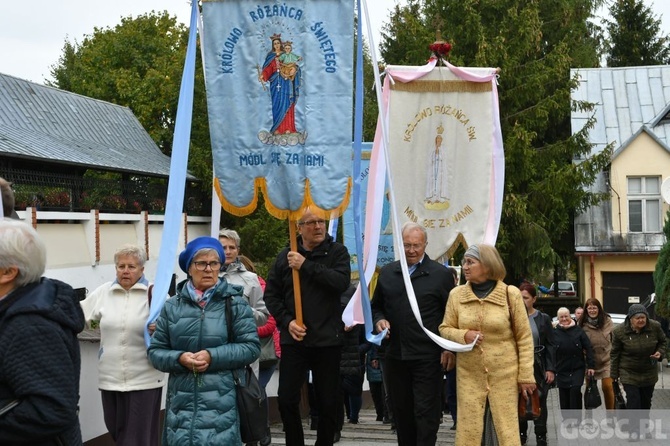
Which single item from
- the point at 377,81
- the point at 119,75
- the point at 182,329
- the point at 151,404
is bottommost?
the point at 151,404

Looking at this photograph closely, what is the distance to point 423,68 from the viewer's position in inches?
511

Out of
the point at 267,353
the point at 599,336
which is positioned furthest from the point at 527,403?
the point at 599,336

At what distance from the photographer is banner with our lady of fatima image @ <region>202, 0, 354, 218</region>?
868cm

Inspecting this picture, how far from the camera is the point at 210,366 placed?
6824mm

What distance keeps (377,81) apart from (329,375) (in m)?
2.40

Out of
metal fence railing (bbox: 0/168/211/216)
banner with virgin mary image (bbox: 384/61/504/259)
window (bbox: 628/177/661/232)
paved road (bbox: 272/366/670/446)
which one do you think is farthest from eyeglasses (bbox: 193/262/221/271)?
window (bbox: 628/177/661/232)

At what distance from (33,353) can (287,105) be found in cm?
459

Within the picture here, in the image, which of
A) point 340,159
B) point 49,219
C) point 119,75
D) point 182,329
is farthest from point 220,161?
point 119,75

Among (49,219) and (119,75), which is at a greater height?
(119,75)

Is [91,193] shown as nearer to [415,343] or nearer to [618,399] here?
[618,399]

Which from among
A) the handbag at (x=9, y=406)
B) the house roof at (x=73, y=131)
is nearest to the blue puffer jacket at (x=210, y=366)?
the handbag at (x=9, y=406)

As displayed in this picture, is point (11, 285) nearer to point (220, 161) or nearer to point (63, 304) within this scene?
point (63, 304)

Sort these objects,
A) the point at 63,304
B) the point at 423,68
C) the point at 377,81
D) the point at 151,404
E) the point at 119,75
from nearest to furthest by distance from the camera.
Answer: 1. the point at 63,304
2. the point at 151,404
3. the point at 377,81
4. the point at 423,68
5. the point at 119,75

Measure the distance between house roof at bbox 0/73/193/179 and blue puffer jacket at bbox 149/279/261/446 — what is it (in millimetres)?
28210
